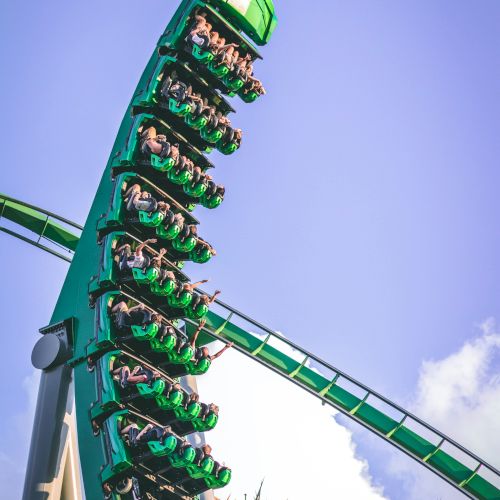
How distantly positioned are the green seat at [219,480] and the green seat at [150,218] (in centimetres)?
371

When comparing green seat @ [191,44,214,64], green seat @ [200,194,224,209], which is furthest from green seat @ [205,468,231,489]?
green seat @ [191,44,214,64]

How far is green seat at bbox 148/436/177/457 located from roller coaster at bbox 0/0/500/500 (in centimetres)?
1

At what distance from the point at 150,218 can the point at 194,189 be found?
4.09 feet

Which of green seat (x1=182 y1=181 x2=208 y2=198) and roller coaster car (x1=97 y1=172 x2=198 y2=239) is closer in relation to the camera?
roller coaster car (x1=97 y1=172 x2=198 y2=239)

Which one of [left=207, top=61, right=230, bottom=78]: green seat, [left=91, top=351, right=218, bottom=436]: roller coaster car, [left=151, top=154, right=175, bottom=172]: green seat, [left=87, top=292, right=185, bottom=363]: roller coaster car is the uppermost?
[left=207, top=61, right=230, bottom=78]: green seat

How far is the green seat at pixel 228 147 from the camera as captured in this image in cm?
1550

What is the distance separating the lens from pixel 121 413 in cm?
1311

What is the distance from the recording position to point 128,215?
14344 millimetres

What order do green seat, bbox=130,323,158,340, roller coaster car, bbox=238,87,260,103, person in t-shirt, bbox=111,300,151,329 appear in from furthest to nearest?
1. roller coaster car, bbox=238,87,260,103
2. person in t-shirt, bbox=111,300,151,329
3. green seat, bbox=130,323,158,340

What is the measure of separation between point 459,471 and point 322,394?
3.17 metres

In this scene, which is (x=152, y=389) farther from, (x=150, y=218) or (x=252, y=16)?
(x=252, y=16)

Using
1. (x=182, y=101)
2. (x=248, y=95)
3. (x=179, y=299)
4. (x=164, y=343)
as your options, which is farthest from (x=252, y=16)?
(x=164, y=343)

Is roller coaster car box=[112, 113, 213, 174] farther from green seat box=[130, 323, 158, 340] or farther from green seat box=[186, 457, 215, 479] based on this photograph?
green seat box=[186, 457, 215, 479]

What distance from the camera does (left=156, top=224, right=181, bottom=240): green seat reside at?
14281mm
